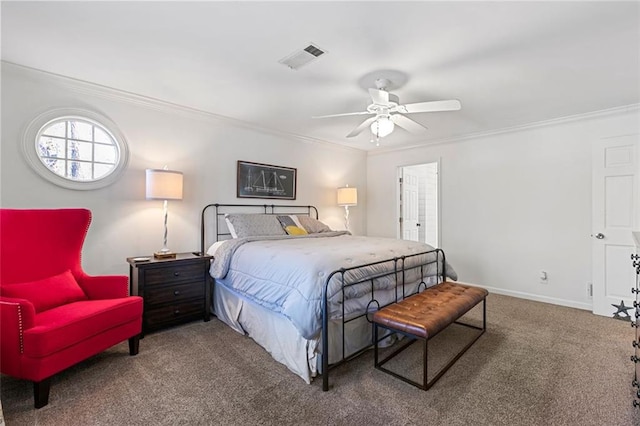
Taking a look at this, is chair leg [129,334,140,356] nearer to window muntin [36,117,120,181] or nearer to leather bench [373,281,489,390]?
window muntin [36,117,120,181]

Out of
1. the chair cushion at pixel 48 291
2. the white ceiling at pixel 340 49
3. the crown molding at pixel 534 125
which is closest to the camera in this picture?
the white ceiling at pixel 340 49

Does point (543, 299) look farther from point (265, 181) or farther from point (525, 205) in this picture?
point (265, 181)

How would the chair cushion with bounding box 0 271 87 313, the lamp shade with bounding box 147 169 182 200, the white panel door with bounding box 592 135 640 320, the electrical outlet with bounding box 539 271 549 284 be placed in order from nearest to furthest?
1. the chair cushion with bounding box 0 271 87 313
2. the lamp shade with bounding box 147 169 182 200
3. the white panel door with bounding box 592 135 640 320
4. the electrical outlet with bounding box 539 271 549 284

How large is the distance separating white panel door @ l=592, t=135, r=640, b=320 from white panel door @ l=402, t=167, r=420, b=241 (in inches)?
105

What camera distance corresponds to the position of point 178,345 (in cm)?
264

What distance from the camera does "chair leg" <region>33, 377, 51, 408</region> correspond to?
1.78m

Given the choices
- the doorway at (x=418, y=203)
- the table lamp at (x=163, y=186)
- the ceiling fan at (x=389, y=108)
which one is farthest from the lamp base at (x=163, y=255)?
the doorway at (x=418, y=203)

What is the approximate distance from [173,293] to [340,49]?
2735mm

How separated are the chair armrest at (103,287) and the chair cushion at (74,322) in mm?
107

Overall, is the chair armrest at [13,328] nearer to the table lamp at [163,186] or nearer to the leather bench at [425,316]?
the table lamp at [163,186]

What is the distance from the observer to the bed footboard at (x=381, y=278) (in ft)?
6.66

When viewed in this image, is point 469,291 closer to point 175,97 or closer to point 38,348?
point 38,348

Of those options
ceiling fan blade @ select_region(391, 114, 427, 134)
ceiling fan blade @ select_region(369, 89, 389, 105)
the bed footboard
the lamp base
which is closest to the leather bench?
the bed footboard

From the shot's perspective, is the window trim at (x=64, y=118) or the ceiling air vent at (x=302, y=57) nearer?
the ceiling air vent at (x=302, y=57)
